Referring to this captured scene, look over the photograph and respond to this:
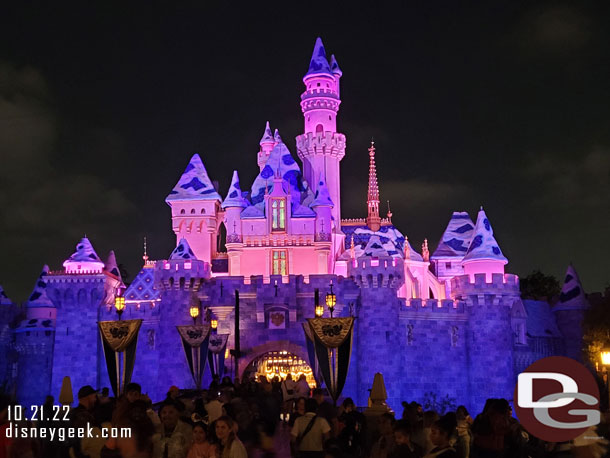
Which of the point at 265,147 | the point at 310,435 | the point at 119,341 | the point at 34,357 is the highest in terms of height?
the point at 265,147

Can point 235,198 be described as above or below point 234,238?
above

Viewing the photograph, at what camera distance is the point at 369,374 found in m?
41.8

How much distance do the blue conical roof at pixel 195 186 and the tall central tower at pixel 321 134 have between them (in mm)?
5542

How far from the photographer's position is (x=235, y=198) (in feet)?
158

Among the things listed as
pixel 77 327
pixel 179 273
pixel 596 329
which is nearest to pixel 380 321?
pixel 179 273

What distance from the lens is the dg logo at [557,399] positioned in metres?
8.28

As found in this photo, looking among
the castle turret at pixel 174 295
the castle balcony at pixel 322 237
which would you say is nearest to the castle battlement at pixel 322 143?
the castle balcony at pixel 322 237

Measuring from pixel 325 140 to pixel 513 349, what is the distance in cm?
1522

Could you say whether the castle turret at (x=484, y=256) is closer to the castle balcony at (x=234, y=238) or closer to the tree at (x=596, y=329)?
the tree at (x=596, y=329)

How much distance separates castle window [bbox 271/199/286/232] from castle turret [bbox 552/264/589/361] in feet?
50.7

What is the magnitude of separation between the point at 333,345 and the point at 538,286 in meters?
54.0

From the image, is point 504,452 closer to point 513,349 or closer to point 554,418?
point 554,418

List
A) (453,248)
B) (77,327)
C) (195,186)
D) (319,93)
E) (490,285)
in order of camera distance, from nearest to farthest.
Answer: (490,285) < (77,327) < (195,186) < (319,93) < (453,248)

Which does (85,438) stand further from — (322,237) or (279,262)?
(322,237)
